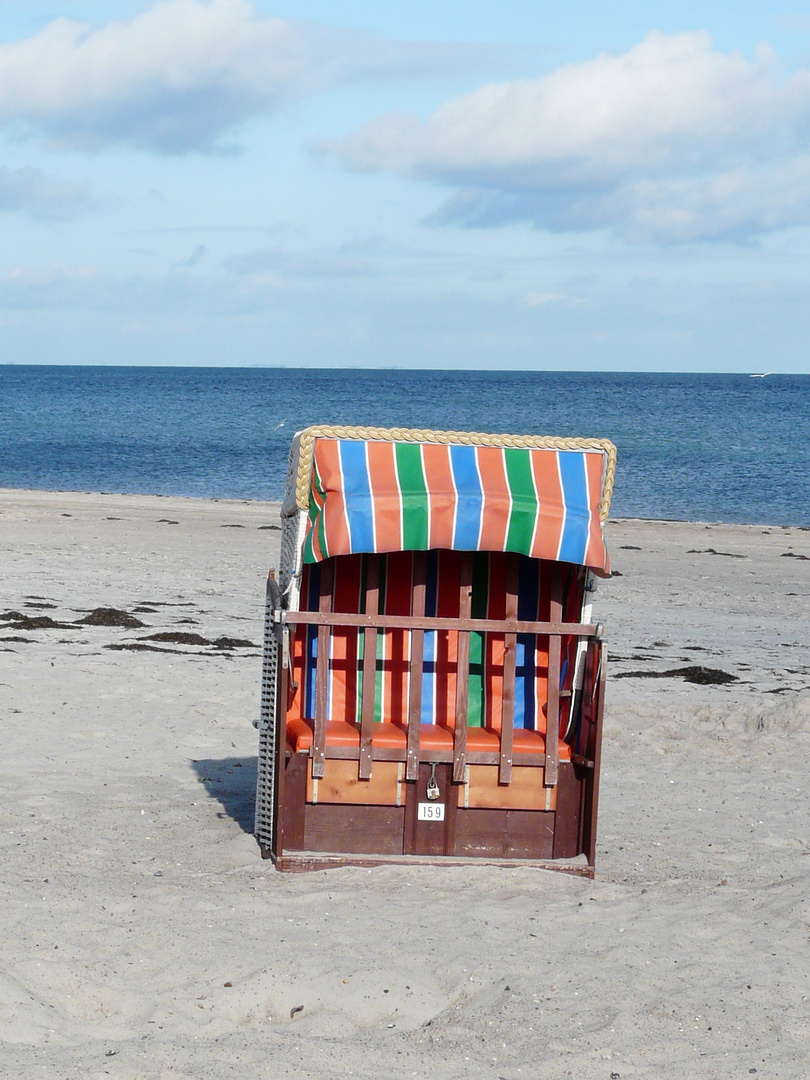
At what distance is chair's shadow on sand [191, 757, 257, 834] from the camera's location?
694 cm

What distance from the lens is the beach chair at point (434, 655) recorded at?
5633 mm

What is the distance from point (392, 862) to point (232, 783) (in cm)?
198

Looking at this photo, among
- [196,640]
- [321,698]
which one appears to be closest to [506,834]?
[321,698]

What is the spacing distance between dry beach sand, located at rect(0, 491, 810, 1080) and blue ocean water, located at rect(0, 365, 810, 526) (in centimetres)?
2199

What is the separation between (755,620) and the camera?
1475 cm

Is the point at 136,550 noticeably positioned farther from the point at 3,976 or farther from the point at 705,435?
the point at 705,435

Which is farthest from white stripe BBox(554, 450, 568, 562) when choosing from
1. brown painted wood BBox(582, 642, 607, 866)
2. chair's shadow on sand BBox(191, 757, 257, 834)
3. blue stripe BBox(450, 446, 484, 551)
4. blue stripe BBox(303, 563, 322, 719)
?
chair's shadow on sand BBox(191, 757, 257, 834)

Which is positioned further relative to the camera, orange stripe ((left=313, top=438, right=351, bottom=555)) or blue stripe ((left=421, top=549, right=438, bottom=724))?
blue stripe ((left=421, top=549, right=438, bottom=724))

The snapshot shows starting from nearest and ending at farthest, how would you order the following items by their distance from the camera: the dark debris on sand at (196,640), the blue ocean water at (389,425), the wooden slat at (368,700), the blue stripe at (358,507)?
the blue stripe at (358,507)
the wooden slat at (368,700)
the dark debris on sand at (196,640)
the blue ocean water at (389,425)

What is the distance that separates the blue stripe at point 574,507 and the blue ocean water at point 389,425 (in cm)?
2459

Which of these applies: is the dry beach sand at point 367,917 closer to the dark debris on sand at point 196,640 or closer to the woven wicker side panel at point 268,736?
the woven wicker side panel at point 268,736

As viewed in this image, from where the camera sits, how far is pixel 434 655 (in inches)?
251

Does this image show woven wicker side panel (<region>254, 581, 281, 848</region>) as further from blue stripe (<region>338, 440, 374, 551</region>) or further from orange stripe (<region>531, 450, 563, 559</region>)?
orange stripe (<region>531, 450, 563, 559</region>)

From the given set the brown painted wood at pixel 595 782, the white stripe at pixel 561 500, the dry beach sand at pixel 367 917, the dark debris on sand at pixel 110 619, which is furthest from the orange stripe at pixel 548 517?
the dark debris on sand at pixel 110 619
